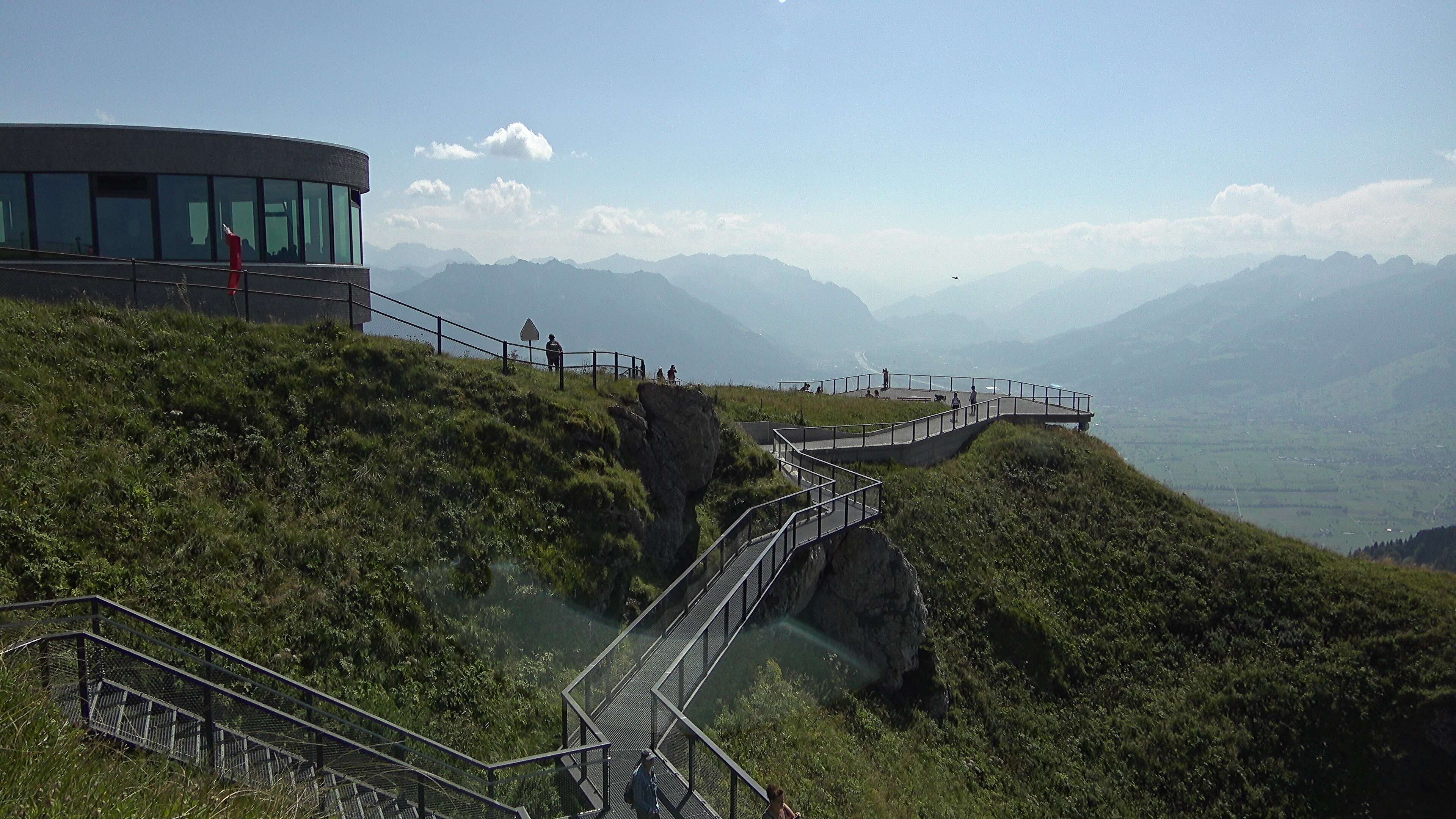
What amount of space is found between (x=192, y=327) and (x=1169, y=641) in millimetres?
25792

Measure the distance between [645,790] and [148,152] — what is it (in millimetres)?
17750

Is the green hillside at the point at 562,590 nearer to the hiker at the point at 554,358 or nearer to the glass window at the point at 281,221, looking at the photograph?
the hiker at the point at 554,358

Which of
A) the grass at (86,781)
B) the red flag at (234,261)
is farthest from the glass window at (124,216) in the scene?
the grass at (86,781)

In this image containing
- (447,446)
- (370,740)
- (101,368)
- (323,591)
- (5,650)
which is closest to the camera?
(5,650)

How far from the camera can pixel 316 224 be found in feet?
65.3

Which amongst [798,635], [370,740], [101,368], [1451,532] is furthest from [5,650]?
[1451,532]

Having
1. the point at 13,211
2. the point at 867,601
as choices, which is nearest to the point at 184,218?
the point at 13,211

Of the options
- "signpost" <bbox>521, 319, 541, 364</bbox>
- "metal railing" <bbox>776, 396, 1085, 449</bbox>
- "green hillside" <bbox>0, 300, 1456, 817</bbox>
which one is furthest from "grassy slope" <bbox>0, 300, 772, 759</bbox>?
"metal railing" <bbox>776, 396, 1085, 449</bbox>

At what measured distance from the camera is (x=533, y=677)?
11328 mm

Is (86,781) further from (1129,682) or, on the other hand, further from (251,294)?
(1129,682)

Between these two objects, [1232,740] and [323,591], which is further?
[1232,740]

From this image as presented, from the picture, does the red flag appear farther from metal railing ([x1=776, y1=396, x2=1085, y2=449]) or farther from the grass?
metal railing ([x1=776, y1=396, x2=1085, y2=449])

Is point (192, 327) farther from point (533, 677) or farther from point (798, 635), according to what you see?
point (798, 635)

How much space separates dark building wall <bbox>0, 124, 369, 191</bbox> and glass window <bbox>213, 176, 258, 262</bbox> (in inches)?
9.4
